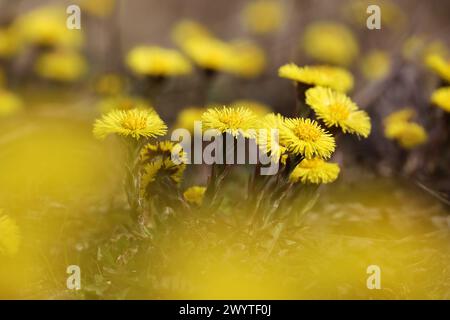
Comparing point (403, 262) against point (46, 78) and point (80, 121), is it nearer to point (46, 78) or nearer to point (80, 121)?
point (80, 121)

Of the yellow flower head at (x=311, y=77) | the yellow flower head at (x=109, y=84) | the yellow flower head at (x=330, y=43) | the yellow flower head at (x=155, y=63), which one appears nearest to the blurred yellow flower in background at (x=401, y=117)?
the yellow flower head at (x=311, y=77)

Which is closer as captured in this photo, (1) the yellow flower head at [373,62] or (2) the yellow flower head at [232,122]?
(2) the yellow flower head at [232,122]

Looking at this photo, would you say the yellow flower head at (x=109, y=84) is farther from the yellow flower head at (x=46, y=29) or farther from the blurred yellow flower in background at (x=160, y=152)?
the blurred yellow flower in background at (x=160, y=152)

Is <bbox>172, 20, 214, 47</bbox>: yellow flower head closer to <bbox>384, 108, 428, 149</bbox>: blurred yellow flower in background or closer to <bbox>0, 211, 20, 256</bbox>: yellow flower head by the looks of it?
<bbox>384, 108, 428, 149</bbox>: blurred yellow flower in background

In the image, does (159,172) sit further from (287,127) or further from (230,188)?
(230,188)

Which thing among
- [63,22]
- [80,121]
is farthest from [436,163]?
[63,22]
